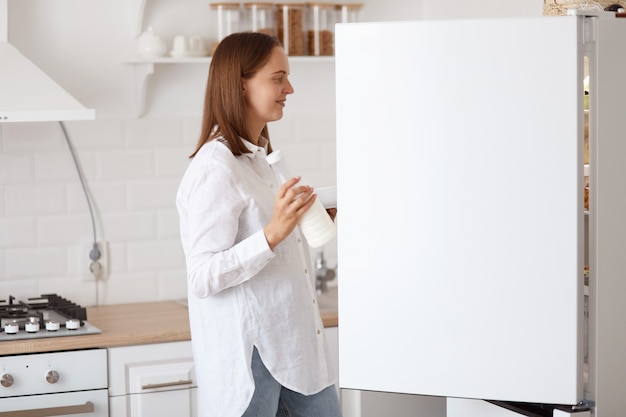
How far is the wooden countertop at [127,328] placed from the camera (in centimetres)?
274

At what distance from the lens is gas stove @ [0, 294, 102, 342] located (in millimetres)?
2795

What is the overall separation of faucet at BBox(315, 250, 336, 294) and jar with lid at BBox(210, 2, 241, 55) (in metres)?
0.89

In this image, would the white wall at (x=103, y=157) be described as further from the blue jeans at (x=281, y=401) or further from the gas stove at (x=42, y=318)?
the blue jeans at (x=281, y=401)

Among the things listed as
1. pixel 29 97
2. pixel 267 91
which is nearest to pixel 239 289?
pixel 267 91

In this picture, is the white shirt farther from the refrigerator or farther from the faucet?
the faucet

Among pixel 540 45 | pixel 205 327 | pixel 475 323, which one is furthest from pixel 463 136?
pixel 205 327

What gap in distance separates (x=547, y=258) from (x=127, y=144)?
2123 millimetres

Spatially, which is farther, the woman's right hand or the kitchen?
the kitchen

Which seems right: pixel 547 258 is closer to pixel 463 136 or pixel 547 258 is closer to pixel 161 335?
pixel 463 136

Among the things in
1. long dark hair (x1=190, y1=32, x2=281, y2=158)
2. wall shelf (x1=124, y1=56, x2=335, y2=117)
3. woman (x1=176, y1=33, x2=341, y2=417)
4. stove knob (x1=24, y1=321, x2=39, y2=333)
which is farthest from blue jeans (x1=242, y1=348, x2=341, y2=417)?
wall shelf (x1=124, y1=56, x2=335, y2=117)

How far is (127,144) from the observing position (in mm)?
3404

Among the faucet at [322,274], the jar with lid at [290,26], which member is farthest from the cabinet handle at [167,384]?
the jar with lid at [290,26]

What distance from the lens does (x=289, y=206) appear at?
2.03 m

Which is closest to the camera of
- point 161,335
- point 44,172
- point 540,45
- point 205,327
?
point 540,45
